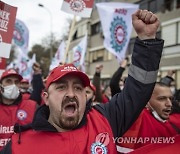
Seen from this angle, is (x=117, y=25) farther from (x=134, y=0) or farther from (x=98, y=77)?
(x=134, y=0)

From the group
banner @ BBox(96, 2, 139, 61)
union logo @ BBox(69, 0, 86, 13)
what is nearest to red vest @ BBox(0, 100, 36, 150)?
union logo @ BBox(69, 0, 86, 13)

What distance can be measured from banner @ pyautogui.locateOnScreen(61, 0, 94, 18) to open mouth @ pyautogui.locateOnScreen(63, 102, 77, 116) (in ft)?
13.8

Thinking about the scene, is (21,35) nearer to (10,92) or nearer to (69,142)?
(10,92)

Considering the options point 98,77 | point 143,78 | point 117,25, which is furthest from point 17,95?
point 117,25

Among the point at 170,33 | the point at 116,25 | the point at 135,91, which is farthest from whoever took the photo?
the point at 170,33

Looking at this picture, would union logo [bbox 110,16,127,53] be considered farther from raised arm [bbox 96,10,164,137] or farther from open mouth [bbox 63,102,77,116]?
open mouth [bbox 63,102,77,116]

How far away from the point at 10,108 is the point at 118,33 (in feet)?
16.8

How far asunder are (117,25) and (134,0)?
18.1 metres

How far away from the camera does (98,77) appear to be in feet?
21.8

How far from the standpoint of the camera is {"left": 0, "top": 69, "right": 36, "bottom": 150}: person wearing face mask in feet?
14.8

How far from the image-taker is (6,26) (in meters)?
4.57

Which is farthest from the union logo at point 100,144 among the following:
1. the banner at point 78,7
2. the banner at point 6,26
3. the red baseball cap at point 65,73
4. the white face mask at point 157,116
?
the banner at point 78,7

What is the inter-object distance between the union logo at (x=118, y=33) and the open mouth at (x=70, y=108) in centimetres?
676

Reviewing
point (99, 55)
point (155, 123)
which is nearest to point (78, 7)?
point (155, 123)
